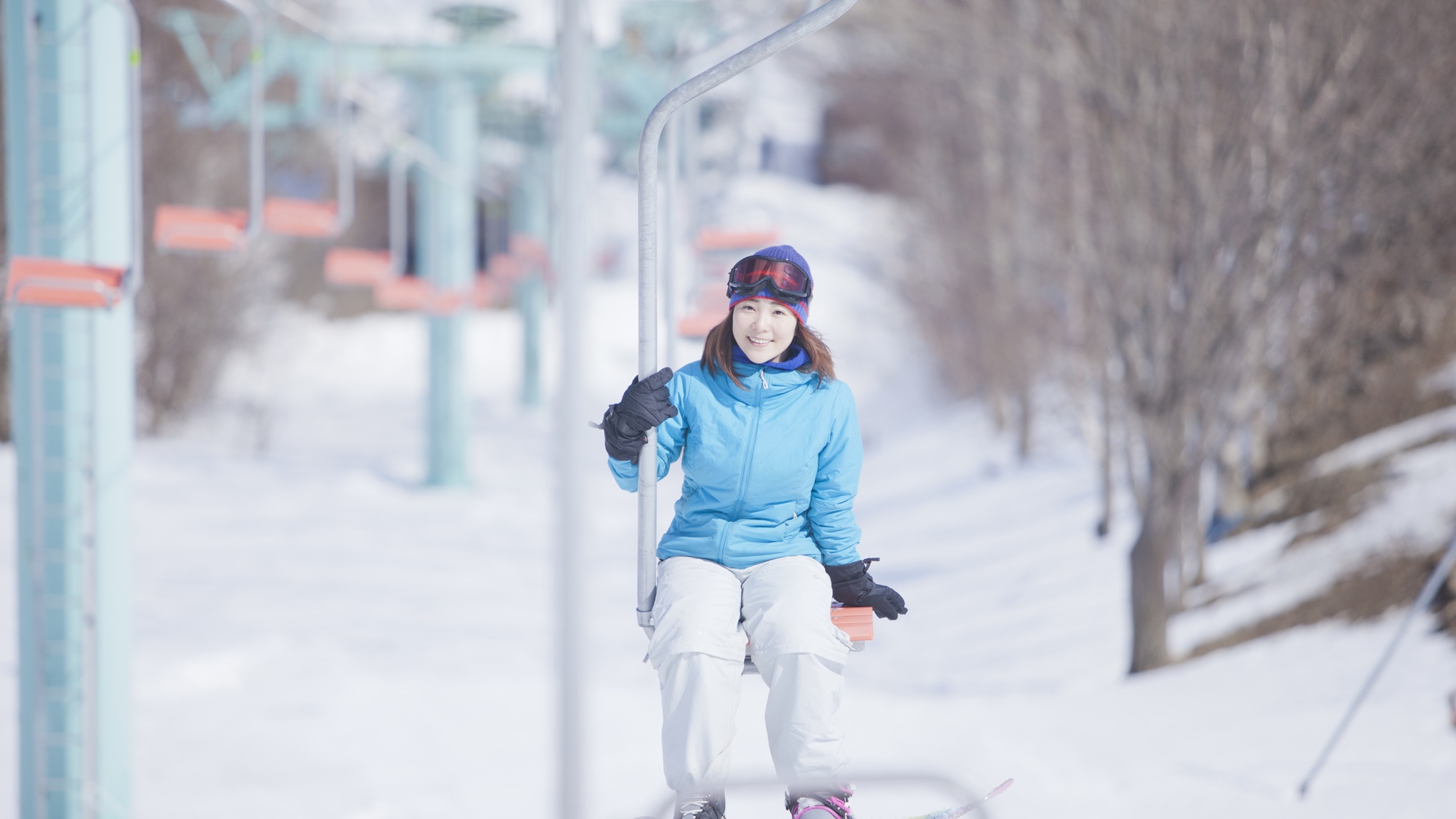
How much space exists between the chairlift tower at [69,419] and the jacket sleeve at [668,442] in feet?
8.76

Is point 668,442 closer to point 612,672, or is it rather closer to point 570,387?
point 570,387

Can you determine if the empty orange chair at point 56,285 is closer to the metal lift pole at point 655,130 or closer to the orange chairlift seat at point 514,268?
the metal lift pole at point 655,130

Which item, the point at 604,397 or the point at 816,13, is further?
the point at 604,397

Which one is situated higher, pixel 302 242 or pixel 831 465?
pixel 302 242

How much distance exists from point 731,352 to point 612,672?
5251mm

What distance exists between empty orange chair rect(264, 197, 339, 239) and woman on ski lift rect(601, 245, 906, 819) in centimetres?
505

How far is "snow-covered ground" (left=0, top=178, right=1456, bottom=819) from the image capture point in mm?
4598

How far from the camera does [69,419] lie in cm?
416

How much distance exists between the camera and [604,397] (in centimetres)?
2016

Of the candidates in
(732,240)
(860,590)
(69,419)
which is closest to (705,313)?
(732,240)

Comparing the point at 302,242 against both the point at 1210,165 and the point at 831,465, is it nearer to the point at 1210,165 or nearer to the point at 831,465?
the point at 1210,165

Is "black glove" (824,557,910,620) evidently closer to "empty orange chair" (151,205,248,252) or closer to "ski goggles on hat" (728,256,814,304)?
"ski goggles on hat" (728,256,814,304)

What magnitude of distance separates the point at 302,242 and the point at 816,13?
86.5ft

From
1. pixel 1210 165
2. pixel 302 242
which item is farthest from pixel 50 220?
pixel 302 242
